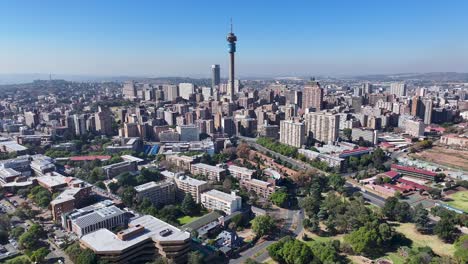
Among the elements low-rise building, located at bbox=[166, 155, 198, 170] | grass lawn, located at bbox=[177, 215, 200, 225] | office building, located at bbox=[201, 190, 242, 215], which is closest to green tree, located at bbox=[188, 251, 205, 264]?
grass lawn, located at bbox=[177, 215, 200, 225]

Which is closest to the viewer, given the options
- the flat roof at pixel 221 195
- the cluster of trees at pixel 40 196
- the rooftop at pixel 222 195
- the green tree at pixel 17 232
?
the green tree at pixel 17 232

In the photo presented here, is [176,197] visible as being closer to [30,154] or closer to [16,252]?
[16,252]

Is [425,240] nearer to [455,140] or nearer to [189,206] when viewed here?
[189,206]

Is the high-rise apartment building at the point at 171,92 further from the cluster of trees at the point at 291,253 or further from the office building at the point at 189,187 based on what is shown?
the cluster of trees at the point at 291,253

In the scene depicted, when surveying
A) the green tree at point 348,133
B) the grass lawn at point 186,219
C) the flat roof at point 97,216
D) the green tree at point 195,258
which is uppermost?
the green tree at point 348,133

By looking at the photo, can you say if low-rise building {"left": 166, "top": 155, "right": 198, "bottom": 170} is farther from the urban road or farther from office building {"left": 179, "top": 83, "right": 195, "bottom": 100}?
office building {"left": 179, "top": 83, "right": 195, "bottom": 100}

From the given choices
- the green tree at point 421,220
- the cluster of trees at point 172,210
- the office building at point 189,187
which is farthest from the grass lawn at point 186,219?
the green tree at point 421,220
